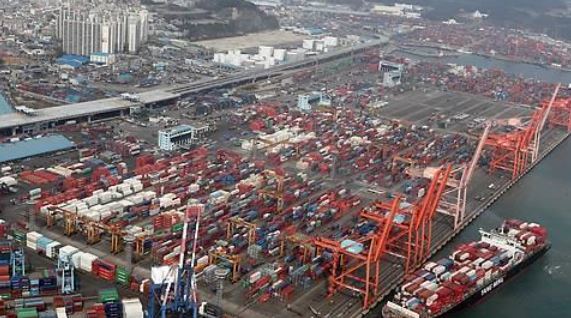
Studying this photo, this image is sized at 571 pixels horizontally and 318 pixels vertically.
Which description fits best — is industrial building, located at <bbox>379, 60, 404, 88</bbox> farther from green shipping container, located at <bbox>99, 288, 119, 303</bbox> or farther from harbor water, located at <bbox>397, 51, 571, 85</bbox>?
green shipping container, located at <bbox>99, 288, 119, 303</bbox>

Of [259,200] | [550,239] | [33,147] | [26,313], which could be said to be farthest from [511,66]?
[26,313]

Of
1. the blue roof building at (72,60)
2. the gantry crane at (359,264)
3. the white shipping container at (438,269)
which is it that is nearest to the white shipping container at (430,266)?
the white shipping container at (438,269)

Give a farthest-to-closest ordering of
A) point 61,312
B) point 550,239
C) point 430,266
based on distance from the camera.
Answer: point 550,239 → point 430,266 → point 61,312

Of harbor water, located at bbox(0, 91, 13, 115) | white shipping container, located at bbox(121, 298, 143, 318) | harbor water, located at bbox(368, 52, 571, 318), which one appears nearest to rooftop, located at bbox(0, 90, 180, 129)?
harbor water, located at bbox(0, 91, 13, 115)

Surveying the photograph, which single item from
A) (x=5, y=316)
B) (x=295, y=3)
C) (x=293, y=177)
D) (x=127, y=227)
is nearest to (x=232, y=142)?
(x=293, y=177)

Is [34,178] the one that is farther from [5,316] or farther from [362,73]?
[362,73]

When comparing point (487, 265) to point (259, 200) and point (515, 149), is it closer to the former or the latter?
point (259, 200)

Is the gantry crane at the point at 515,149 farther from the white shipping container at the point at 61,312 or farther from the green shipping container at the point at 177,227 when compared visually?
the white shipping container at the point at 61,312
